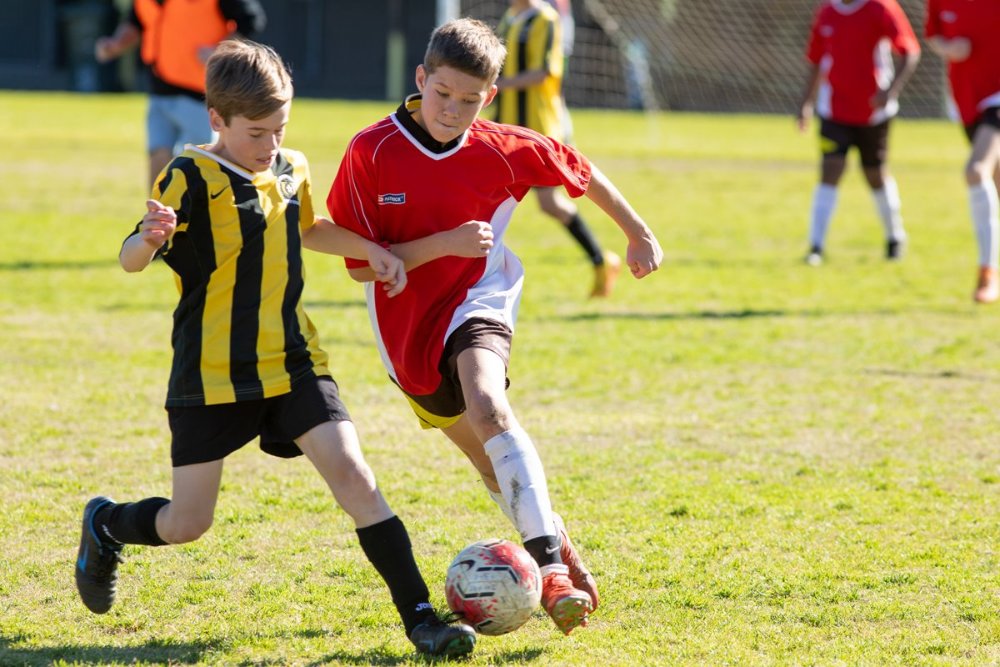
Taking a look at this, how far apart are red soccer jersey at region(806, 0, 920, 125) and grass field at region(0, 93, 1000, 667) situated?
1211 millimetres

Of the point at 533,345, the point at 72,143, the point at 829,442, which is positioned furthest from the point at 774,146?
the point at 829,442

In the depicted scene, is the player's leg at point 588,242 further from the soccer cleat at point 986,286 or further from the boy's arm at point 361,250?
the boy's arm at point 361,250

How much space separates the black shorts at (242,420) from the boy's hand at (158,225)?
466 millimetres

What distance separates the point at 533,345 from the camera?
24.3 ft

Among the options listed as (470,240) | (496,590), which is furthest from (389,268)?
(496,590)

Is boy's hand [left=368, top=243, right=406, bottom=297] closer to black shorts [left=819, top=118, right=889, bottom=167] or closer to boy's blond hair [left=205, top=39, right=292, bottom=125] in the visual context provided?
boy's blond hair [left=205, top=39, right=292, bottom=125]

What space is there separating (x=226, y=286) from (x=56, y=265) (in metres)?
6.55

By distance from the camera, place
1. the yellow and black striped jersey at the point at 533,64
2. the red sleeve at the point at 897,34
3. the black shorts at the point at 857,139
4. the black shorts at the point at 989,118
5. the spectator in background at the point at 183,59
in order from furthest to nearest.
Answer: the black shorts at the point at 857,139 → the red sleeve at the point at 897,34 → the spectator in background at the point at 183,59 → the yellow and black striped jersey at the point at 533,64 → the black shorts at the point at 989,118

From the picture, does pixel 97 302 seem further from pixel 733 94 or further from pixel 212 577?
pixel 733 94

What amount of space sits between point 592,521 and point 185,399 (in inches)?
62.5

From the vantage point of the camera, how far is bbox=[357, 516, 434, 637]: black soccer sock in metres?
3.44

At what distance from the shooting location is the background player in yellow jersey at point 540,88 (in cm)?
888

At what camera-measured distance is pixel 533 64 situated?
9078 mm

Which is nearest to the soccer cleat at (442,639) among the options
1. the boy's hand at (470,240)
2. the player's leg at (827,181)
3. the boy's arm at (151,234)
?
the boy's hand at (470,240)
